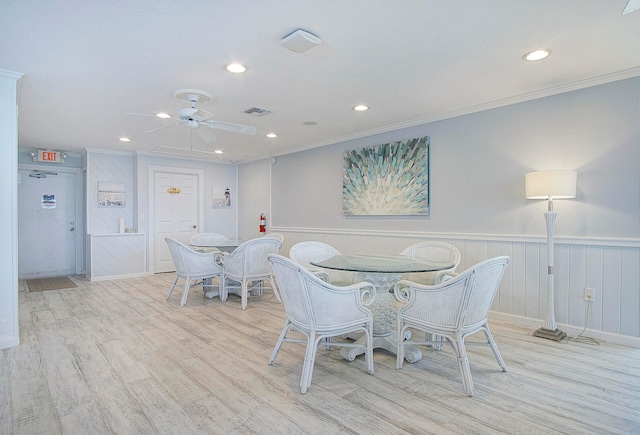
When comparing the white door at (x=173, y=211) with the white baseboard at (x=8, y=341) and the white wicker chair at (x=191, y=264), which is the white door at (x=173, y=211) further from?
the white baseboard at (x=8, y=341)

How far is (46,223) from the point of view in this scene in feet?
22.1

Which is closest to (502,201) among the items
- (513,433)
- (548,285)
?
(548,285)

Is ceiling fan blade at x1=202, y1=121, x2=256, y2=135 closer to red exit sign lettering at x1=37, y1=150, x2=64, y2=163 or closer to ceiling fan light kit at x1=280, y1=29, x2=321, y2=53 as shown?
ceiling fan light kit at x1=280, y1=29, x2=321, y2=53

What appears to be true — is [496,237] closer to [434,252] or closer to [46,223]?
[434,252]

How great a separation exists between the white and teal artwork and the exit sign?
17.5ft

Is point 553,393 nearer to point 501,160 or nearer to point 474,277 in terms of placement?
point 474,277

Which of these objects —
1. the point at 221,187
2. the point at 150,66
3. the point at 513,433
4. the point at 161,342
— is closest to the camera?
the point at 513,433

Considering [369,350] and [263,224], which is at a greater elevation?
[263,224]

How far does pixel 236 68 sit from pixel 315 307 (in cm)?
201

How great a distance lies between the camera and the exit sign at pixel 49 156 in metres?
6.43

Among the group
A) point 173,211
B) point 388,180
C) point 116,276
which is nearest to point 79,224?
point 116,276

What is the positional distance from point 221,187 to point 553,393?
6.85m

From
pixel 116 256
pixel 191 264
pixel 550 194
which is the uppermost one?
pixel 550 194

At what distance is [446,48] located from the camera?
8.54 feet
